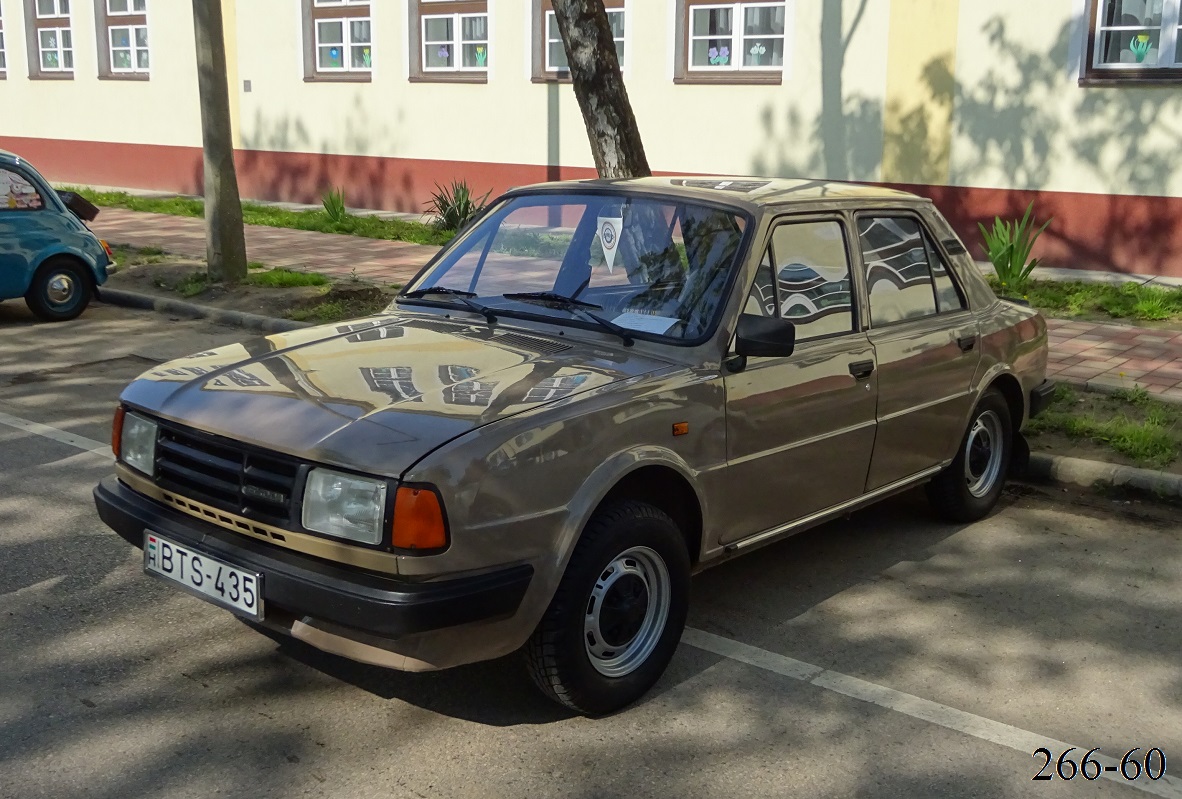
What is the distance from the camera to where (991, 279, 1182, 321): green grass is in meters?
10.6

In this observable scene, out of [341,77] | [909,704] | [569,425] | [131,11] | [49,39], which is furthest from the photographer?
[49,39]

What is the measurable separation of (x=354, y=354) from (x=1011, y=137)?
1032 cm

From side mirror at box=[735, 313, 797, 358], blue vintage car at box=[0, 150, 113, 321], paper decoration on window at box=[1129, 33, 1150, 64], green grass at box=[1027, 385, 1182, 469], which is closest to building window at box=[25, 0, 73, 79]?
blue vintage car at box=[0, 150, 113, 321]

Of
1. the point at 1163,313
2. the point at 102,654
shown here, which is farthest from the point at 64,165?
the point at 102,654

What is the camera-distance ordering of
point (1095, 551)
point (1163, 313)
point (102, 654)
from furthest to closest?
point (1163, 313), point (1095, 551), point (102, 654)

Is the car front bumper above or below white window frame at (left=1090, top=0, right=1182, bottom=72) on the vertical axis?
below

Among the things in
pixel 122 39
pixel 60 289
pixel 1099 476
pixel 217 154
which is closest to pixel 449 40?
pixel 217 154

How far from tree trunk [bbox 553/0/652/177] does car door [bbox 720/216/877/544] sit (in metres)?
4.33

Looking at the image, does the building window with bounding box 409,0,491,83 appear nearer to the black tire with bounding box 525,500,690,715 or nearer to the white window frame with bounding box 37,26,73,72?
the white window frame with bounding box 37,26,73,72

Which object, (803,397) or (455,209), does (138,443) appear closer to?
(803,397)

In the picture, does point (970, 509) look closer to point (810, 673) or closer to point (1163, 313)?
point (810, 673)

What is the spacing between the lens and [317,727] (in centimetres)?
396

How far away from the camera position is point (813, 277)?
4.98 meters

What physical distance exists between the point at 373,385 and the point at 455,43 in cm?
1481
